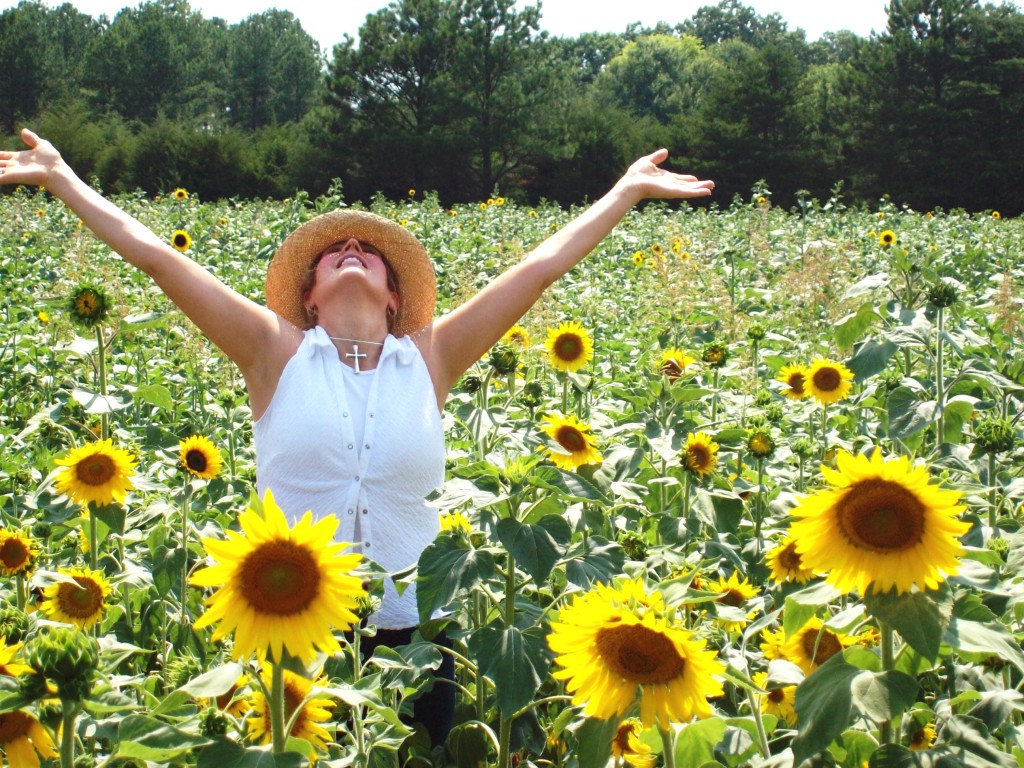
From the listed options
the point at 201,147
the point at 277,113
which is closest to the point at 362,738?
the point at 201,147

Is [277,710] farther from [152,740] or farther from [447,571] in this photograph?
[447,571]

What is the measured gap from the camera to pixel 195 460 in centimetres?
249

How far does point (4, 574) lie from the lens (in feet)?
7.50

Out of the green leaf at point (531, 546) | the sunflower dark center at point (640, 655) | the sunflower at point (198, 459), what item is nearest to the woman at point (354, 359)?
the sunflower at point (198, 459)

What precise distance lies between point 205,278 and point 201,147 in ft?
84.3

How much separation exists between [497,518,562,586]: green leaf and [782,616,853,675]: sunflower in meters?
0.42

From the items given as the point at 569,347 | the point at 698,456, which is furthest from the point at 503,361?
the point at 698,456

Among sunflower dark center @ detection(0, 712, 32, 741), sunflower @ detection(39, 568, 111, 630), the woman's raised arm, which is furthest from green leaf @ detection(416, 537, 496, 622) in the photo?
the woman's raised arm

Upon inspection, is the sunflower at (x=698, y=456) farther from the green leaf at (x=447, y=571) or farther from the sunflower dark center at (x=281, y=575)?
the sunflower dark center at (x=281, y=575)

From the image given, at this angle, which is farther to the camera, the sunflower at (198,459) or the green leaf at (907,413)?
the sunflower at (198,459)

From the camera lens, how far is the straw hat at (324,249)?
2.73 meters

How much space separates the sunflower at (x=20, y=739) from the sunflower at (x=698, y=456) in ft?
5.23

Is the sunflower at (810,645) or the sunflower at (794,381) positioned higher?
the sunflower at (794,381)

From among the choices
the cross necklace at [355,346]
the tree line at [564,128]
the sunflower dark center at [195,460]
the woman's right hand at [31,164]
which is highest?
the tree line at [564,128]
